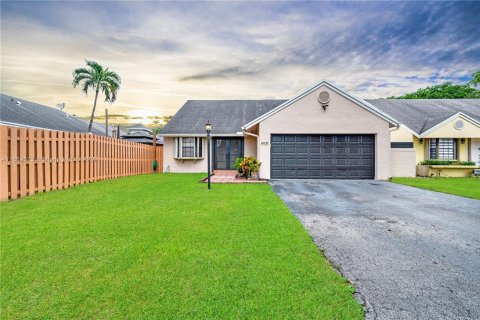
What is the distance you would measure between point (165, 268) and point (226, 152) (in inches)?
575

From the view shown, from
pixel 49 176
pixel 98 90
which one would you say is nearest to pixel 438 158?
pixel 49 176

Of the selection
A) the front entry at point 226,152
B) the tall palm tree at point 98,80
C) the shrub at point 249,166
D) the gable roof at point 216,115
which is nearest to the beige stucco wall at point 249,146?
the front entry at point 226,152

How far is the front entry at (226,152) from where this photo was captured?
17.3 m

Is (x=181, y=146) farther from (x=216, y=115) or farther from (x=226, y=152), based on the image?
(x=216, y=115)

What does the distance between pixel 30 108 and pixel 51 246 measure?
24.3m

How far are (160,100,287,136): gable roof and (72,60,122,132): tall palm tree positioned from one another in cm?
740

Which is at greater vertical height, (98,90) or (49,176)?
(98,90)

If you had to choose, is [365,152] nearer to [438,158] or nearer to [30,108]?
[438,158]

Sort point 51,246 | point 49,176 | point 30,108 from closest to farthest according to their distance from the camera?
point 51,246
point 49,176
point 30,108

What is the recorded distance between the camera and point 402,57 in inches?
645

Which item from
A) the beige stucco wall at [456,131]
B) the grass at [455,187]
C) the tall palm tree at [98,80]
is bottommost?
the grass at [455,187]

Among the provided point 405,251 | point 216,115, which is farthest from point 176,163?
point 405,251

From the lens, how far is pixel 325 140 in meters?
13.4

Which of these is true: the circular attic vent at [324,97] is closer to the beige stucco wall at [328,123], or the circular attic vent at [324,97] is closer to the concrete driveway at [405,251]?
the beige stucco wall at [328,123]
